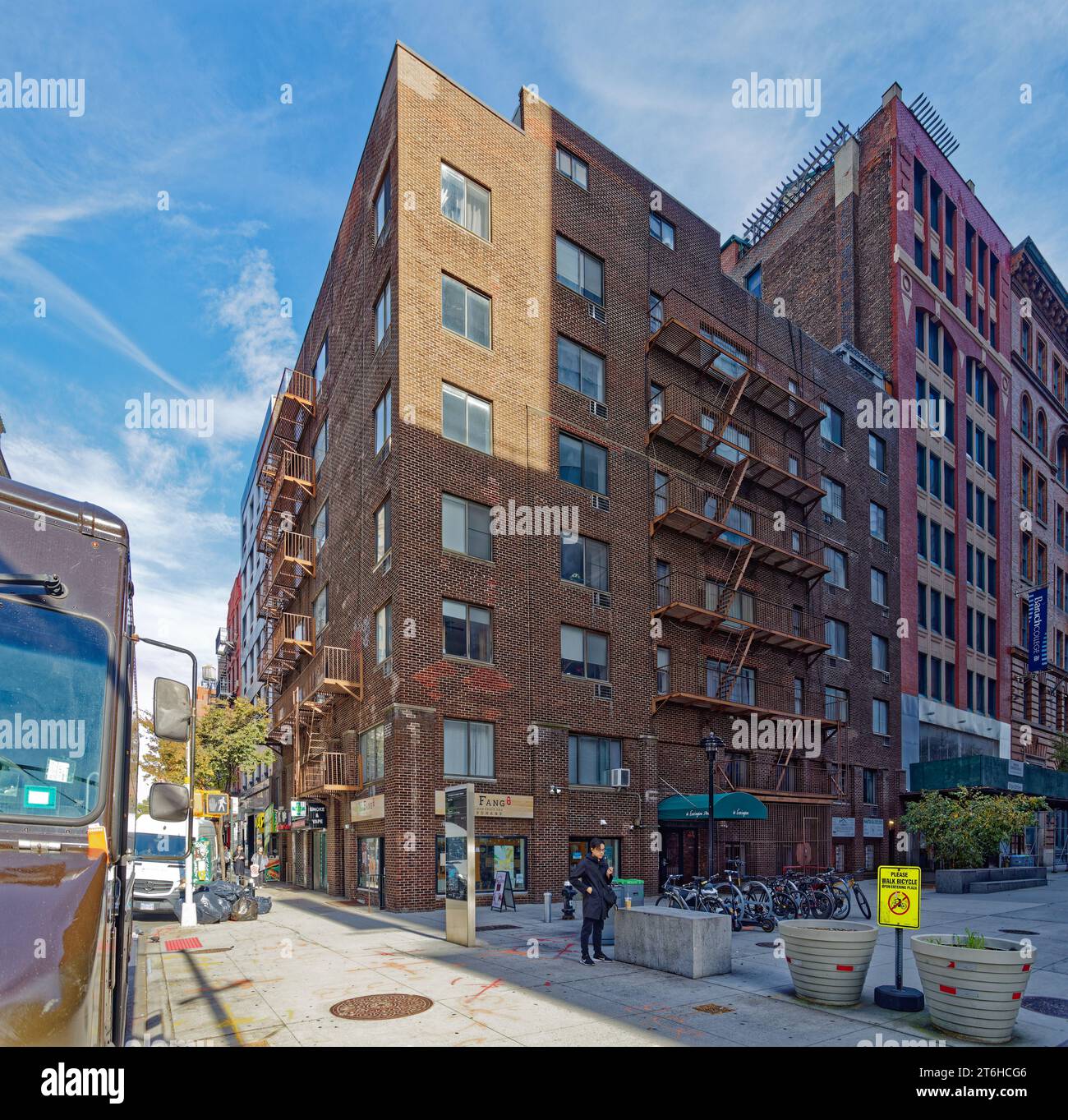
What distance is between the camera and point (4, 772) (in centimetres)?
431

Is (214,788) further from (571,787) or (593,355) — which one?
(593,355)

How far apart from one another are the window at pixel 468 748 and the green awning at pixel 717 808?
19.8 ft

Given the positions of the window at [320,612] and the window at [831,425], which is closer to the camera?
the window at [320,612]

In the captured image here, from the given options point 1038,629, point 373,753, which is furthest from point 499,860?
point 1038,629

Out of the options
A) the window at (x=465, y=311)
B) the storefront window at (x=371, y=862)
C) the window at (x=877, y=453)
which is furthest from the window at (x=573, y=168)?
the storefront window at (x=371, y=862)

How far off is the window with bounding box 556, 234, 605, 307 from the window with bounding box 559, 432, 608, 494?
4.88 m

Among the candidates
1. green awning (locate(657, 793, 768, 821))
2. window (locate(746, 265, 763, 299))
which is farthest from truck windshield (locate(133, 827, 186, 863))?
window (locate(746, 265, 763, 299))

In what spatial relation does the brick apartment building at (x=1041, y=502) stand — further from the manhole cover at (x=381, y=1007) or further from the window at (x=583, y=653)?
the manhole cover at (x=381, y=1007)

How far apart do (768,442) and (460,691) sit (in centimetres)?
1801

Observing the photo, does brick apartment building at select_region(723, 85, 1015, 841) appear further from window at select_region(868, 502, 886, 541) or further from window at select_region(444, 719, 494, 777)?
window at select_region(444, 719, 494, 777)

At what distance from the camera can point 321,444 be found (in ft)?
116

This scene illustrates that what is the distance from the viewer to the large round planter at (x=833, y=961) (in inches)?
394

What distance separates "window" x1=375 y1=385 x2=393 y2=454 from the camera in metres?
24.6

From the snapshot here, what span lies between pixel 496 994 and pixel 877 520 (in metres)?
34.4
